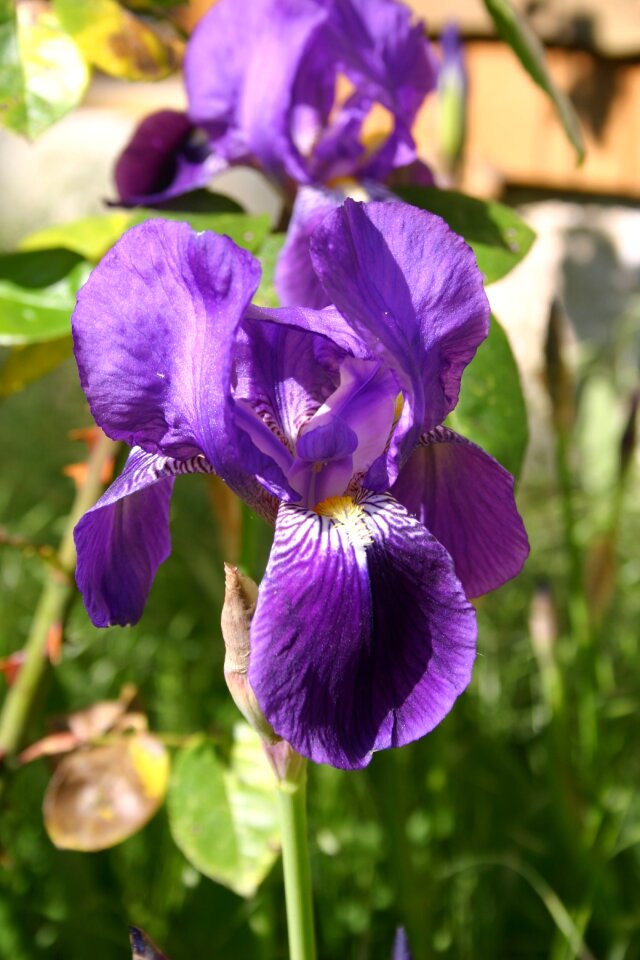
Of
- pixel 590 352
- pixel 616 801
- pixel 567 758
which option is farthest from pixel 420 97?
pixel 590 352

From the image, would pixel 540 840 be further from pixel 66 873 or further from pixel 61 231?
pixel 61 231

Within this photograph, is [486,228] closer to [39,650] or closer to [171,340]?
[171,340]

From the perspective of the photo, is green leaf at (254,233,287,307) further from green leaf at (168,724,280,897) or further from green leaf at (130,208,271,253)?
green leaf at (168,724,280,897)

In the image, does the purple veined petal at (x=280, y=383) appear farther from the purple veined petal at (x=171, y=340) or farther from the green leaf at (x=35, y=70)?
the green leaf at (x=35, y=70)

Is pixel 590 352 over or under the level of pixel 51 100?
under

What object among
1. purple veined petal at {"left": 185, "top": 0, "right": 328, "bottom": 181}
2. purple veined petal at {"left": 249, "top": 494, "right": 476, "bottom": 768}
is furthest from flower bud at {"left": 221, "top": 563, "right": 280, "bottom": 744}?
purple veined petal at {"left": 185, "top": 0, "right": 328, "bottom": 181}
